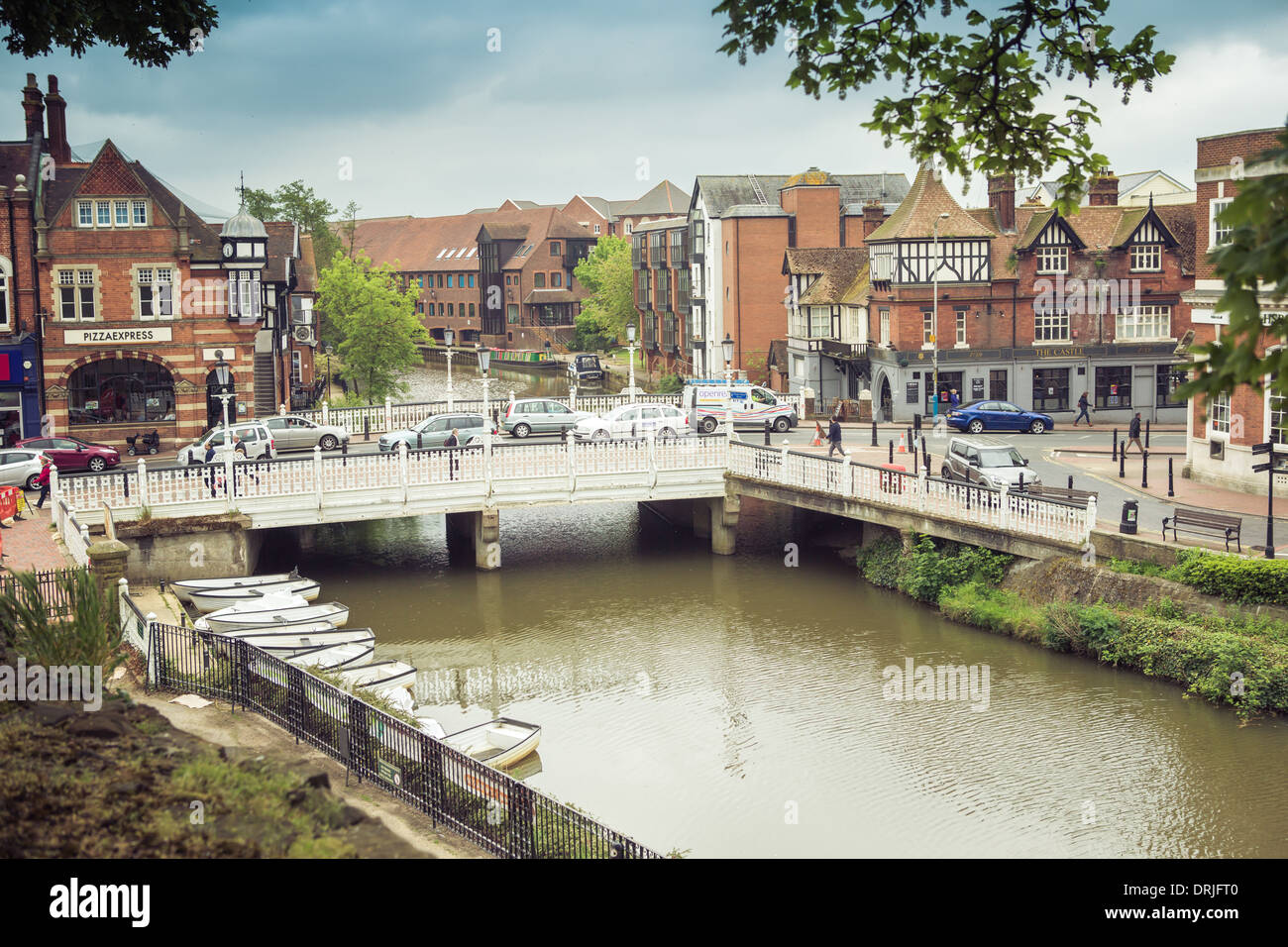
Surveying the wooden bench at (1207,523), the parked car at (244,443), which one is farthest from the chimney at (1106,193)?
the parked car at (244,443)

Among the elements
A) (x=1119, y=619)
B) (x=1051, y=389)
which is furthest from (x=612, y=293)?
(x=1119, y=619)

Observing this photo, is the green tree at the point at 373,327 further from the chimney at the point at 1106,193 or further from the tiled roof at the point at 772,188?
the chimney at the point at 1106,193

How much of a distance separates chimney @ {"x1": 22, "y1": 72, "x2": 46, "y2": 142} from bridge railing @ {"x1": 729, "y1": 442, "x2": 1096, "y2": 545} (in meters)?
31.5

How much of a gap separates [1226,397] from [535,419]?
22957 mm

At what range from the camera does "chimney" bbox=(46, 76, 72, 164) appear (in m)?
50.3

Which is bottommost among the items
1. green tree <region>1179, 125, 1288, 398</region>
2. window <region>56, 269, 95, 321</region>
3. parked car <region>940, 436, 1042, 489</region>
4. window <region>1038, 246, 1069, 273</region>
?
parked car <region>940, 436, 1042, 489</region>

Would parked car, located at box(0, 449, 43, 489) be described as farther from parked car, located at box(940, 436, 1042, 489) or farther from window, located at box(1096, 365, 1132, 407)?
window, located at box(1096, 365, 1132, 407)

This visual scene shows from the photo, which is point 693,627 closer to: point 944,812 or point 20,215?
point 944,812

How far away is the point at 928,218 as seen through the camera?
51969 millimetres

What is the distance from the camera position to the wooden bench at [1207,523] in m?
24.1

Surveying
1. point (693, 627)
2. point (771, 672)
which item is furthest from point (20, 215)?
point (771, 672)

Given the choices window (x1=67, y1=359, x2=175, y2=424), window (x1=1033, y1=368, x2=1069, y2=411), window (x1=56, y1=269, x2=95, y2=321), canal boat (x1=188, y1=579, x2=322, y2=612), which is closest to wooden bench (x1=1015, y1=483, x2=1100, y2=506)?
canal boat (x1=188, y1=579, x2=322, y2=612)

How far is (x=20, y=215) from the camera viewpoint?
42.7 metres
